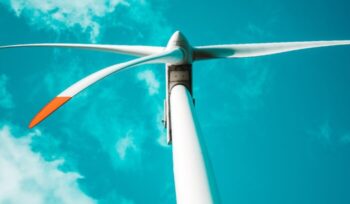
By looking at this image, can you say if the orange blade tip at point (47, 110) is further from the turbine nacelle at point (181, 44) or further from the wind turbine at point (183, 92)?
the turbine nacelle at point (181, 44)

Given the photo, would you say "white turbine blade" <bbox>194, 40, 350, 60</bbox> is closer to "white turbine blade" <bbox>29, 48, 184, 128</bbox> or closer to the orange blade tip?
"white turbine blade" <bbox>29, 48, 184, 128</bbox>

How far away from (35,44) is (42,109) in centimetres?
860

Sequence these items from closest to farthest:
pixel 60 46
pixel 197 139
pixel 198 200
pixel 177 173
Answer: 1. pixel 198 200
2. pixel 177 173
3. pixel 197 139
4. pixel 60 46

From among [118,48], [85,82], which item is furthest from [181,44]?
[85,82]

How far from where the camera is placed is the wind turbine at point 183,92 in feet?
30.0

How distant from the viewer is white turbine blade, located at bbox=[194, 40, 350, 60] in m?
→ 15.2

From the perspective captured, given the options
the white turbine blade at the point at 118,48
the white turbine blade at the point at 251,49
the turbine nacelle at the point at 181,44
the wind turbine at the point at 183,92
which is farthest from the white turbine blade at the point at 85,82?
the white turbine blade at the point at 118,48

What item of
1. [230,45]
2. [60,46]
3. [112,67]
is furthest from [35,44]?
[230,45]

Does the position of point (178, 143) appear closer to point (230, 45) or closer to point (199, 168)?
point (199, 168)

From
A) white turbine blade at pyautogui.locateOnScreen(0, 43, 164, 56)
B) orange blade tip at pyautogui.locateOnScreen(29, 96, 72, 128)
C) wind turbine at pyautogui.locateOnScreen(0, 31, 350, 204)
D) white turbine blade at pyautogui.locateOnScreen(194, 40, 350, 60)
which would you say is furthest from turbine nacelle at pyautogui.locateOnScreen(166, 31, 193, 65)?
orange blade tip at pyautogui.locateOnScreen(29, 96, 72, 128)

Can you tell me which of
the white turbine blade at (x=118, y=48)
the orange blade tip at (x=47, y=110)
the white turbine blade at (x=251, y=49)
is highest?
the white turbine blade at (x=118, y=48)

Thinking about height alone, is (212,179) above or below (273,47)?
below

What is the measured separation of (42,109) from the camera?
920 cm

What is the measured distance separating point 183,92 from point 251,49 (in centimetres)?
386
